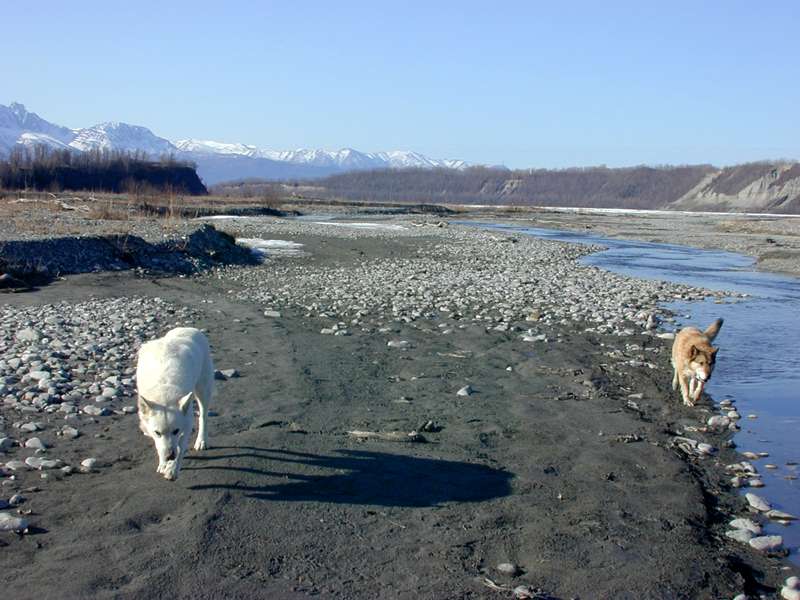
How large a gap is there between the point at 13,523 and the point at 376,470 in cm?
291

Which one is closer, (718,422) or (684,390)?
(718,422)

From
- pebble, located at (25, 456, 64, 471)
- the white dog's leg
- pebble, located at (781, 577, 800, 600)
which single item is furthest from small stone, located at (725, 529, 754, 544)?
pebble, located at (25, 456, 64, 471)

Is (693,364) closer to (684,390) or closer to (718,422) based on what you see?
(684,390)

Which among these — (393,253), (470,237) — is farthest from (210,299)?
(470,237)

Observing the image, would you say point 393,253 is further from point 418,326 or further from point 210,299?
point 418,326

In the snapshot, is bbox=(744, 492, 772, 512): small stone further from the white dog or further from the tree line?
the tree line

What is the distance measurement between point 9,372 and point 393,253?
2290cm

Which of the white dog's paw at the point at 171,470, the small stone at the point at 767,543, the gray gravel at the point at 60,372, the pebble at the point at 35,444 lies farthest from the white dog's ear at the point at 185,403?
the small stone at the point at 767,543

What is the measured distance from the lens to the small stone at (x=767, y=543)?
593cm

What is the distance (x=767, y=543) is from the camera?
19.5 feet

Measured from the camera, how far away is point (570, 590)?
5.11 m

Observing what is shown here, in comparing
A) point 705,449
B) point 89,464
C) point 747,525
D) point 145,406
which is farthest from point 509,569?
point 705,449

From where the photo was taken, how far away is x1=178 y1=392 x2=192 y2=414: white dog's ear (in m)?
6.41

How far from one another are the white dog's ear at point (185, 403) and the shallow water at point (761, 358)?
16.0 feet
